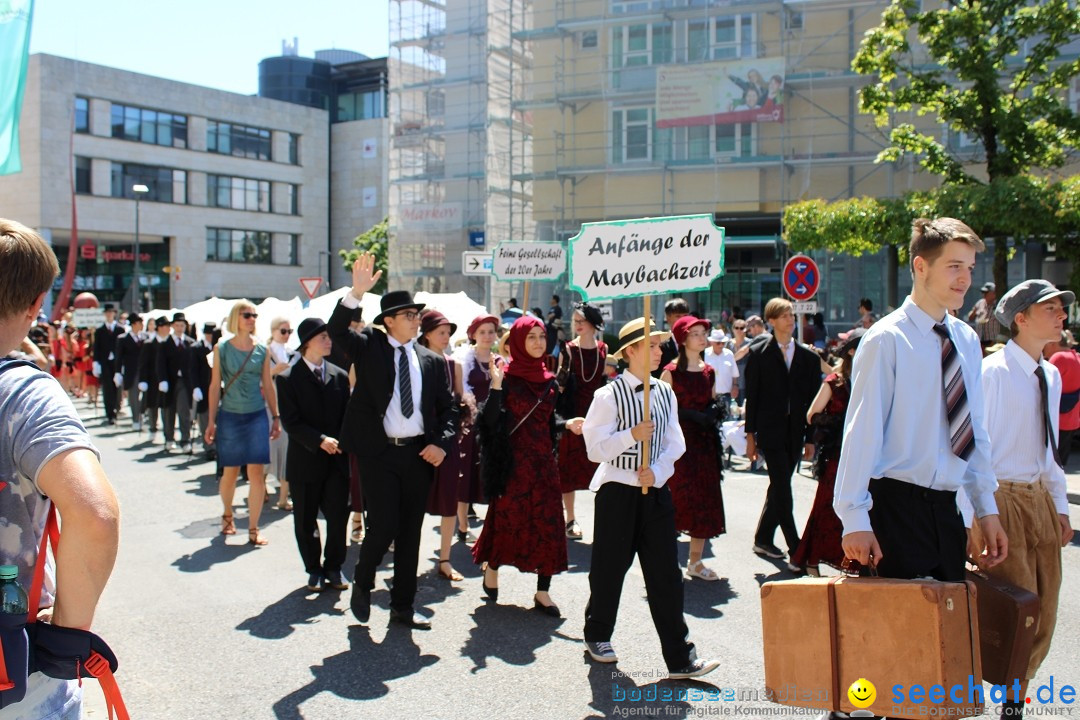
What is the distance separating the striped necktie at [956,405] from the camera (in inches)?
147

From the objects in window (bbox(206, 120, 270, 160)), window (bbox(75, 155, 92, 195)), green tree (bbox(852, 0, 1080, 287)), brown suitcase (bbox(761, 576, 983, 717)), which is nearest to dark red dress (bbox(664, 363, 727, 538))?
brown suitcase (bbox(761, 576, 983, 717))

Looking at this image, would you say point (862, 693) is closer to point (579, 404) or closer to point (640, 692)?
point (640, 692)

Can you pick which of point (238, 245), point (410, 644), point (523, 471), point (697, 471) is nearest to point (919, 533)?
point (410, 644)

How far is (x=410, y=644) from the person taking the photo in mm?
5918

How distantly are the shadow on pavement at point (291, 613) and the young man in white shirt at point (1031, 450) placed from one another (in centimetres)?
409

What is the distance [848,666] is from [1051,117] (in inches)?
676

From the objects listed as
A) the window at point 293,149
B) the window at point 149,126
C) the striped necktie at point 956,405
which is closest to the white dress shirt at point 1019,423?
the striped necktie at point 956,405

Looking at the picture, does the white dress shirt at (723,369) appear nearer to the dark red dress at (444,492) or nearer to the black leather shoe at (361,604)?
the dark red dress at (444,492)

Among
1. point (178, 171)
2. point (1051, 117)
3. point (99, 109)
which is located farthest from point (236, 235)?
point (1051, 117)

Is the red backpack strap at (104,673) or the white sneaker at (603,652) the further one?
the white sneaker at (603,652)

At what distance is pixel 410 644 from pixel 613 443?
70.4 inches

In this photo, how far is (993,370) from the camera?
15.2 feet

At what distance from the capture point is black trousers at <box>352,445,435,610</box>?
239 inches

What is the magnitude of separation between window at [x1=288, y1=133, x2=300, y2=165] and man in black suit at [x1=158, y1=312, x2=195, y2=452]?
54.1 metres
